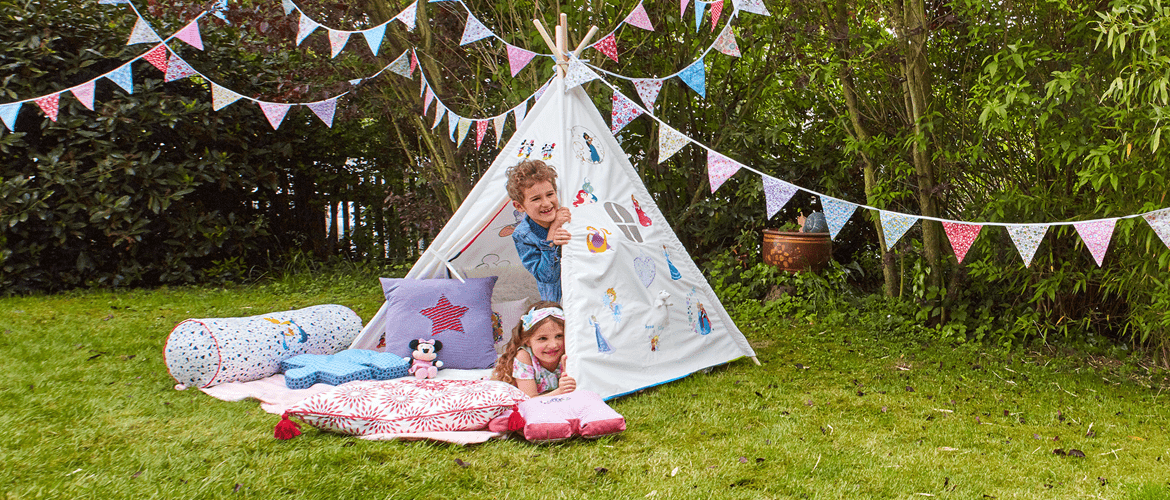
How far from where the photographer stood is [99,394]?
3.17 metres

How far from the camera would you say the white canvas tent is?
3.21 metres

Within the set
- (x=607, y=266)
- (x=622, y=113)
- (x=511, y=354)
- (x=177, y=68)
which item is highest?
(x=177, y=68)

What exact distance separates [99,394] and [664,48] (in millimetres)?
4121

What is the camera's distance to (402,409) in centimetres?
272

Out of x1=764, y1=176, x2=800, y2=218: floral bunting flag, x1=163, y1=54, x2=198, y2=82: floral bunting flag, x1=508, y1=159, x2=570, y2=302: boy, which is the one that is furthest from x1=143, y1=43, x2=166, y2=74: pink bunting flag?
x1=764, y1=176, x2=800, y2=218: floral bunting flag

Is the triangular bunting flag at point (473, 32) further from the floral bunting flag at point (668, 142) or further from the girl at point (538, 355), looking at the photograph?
the girl at point (538, 355)

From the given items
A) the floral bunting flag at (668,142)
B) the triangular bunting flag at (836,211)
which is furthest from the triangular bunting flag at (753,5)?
the triangular bunting flag at (836,211)

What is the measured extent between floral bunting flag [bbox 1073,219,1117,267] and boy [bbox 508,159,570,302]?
193 cm

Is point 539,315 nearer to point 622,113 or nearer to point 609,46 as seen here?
point 622,113

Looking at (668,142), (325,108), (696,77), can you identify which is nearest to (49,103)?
(325,108)

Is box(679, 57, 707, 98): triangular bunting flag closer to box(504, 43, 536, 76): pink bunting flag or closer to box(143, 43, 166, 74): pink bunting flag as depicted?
box(504, 43, 536, 76): pink bunting flag

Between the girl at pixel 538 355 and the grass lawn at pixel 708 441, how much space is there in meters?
0.32

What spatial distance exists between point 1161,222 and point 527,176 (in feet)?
7.70

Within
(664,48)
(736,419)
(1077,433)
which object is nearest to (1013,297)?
(1077,433)
